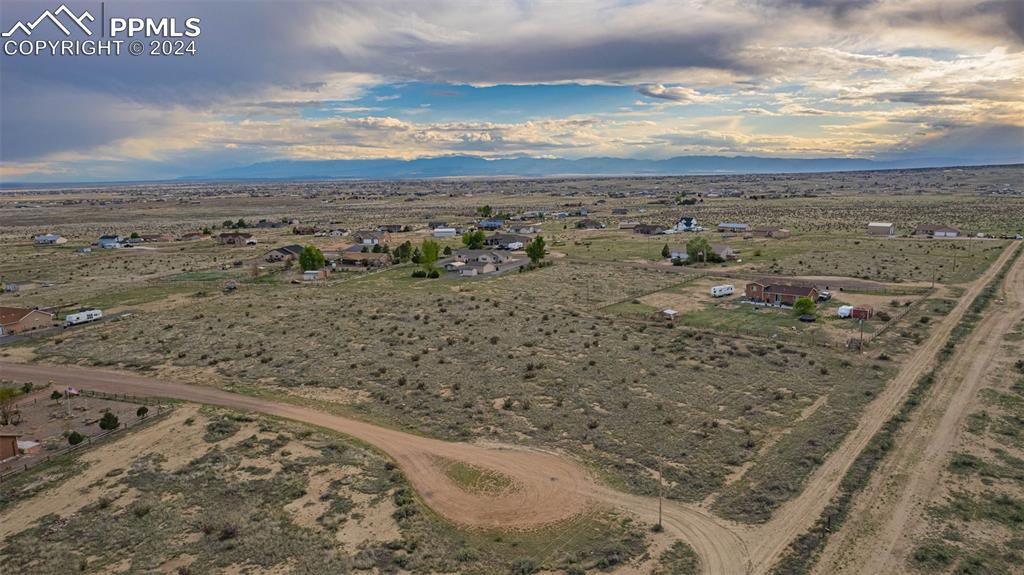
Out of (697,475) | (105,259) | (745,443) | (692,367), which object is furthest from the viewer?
(105,259)

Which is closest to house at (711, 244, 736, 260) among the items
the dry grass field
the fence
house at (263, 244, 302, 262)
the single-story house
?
the dry grass field

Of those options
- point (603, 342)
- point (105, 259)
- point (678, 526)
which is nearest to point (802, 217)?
point (603, 342)

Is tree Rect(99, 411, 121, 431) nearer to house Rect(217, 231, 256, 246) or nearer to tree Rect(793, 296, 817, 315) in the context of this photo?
tree Rect(793, 296, 817, 315)

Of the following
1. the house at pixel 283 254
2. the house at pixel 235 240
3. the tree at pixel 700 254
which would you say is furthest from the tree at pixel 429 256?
the house at pixel 235 240

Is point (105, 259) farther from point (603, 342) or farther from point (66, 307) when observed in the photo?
point (603, 342)

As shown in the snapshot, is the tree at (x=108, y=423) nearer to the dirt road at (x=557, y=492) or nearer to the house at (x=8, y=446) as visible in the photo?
the house at (x=8, y=446)

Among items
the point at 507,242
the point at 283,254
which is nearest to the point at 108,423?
the point at 283,254
